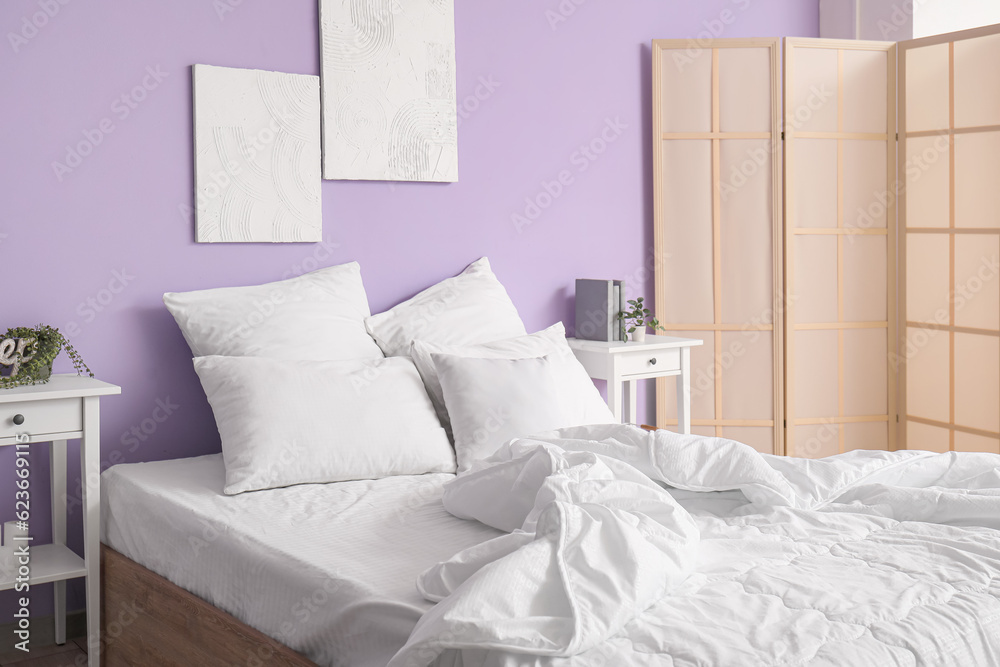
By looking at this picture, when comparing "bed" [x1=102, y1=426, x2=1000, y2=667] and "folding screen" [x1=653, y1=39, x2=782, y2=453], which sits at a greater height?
"folding screen" [x1=653, y1=39, x2=782, y2=453]

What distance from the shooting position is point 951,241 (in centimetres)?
394

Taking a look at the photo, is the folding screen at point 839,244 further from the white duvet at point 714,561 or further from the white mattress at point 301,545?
the white mattress at point 301,545

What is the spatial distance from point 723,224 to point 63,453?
8.97 ft

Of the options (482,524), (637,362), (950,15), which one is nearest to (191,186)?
(482,524)

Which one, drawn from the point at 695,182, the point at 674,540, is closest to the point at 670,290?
the point at 695,182

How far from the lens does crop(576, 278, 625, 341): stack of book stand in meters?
3.64

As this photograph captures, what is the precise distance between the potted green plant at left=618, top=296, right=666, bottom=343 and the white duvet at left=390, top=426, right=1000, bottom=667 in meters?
1.46

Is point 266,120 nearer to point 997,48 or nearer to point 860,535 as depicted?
point 860,535

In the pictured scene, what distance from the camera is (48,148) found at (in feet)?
8.77

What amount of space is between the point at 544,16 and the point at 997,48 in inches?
72.3

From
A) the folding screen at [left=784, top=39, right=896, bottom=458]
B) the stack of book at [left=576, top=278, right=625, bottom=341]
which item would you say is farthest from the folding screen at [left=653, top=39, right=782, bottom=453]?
the stack of book at [left=576, top=278, right=625, bottom=341]

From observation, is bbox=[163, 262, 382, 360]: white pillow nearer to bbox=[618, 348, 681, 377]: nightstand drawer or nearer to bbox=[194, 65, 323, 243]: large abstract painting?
bbox=[194, 65, 323, 243]: large abstract painting

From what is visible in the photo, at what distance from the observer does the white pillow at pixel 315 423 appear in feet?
8.08

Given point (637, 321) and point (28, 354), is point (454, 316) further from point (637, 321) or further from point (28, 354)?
point (28, 354)
